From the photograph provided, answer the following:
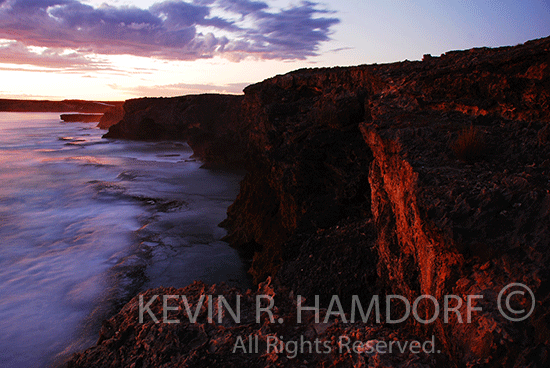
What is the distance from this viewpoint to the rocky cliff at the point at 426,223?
273cm

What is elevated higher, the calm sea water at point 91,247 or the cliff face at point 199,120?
the cliff face at point 199,120

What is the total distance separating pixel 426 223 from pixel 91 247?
11033 mm

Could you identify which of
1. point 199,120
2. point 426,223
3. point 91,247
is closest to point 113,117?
point 199,120

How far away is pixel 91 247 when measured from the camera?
11.4 metres

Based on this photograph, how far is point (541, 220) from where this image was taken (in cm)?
278

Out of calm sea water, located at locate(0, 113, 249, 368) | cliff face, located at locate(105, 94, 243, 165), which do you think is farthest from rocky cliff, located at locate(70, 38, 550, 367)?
cliff face, located at locate(105, 94, 243, 165)

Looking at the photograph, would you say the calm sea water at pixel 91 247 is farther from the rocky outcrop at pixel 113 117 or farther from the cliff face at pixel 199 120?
the rocky outcrop at pixel 113 117

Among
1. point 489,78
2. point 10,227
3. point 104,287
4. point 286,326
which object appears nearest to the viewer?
point 286,326

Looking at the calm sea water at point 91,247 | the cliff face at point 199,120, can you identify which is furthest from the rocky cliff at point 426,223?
the cliff face at point 199,120

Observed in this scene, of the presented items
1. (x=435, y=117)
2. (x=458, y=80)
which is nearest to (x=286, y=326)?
(x=435, y=117)

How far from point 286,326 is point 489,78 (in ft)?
12.6

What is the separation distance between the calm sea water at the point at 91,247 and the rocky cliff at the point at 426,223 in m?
3.51

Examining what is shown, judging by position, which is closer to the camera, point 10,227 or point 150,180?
point 10,227

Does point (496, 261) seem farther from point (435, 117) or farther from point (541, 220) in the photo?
point (435, 117)
